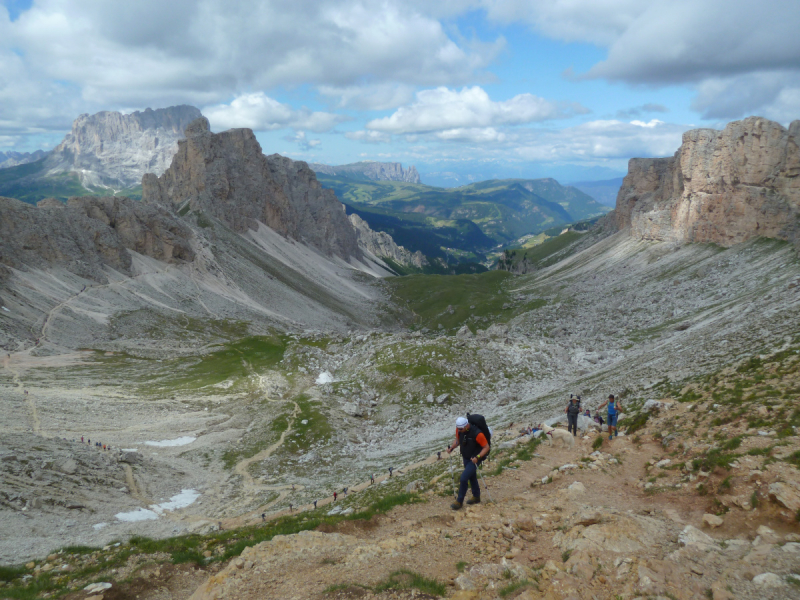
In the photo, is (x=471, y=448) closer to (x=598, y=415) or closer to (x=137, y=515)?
(x=598, y=415)

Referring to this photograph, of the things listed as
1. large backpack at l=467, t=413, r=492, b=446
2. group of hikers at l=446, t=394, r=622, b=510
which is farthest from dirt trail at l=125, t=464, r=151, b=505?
large backpack at l=467, t=413, r=492, b=446

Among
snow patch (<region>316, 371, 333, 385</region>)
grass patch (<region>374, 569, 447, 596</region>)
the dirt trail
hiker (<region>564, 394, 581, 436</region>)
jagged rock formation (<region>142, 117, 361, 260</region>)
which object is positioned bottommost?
snow patch (<region>316, 371, 333, 385</region>)

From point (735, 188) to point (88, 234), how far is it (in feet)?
478

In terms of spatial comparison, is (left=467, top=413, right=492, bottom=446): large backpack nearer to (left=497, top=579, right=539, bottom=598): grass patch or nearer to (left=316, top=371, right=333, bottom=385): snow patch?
(left=497, top=579, right=539, bottom=598): grass patch

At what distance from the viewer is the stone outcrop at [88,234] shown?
271ft

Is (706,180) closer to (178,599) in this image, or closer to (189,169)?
(178,599)

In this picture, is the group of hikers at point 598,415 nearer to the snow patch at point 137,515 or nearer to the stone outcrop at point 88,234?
the snow patch at point 137,515

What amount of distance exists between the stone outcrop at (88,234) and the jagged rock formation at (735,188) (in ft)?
417

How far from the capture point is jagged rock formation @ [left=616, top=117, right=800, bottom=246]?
96.3 metres

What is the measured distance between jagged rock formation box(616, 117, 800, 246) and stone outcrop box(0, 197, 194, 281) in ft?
417

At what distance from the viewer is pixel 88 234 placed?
96062mm

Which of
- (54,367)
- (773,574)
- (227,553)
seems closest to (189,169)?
(54,367)

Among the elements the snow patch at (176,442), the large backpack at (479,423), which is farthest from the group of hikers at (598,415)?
the snow patch at (176,442)

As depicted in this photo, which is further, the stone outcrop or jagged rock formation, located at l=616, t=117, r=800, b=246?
jagged rock formation, located at l=616, t=117, r=800, b=246
